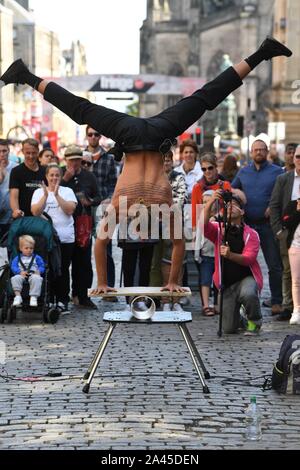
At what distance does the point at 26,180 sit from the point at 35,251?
110 cm

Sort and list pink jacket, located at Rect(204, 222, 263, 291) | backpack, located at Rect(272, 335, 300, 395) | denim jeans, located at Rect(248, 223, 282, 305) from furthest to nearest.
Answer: denim jeans, located at Rect(248, 223, 282, 305) → pink jacket, located at Rect(204, 222, 263, 291) → backpack, located at Rect(272, 335, 300, 395)

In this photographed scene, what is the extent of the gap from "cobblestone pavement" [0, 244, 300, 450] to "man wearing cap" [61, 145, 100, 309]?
65.7 inches

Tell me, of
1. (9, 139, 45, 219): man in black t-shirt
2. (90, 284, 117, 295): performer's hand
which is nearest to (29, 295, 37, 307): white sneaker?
(9, 139, 45, 219): man in black t-shirt

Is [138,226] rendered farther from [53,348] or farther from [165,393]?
[165,393]

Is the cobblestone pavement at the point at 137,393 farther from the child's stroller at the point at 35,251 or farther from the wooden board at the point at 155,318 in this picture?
the wooden board at the point at 155,318

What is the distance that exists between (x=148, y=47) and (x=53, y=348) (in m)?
115

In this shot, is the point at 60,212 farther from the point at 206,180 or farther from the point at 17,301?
the point at 206,180

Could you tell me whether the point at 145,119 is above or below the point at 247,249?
above

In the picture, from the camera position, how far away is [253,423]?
832cm

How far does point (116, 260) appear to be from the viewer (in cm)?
2112

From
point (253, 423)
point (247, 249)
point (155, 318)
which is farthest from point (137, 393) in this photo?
point (247, 249)

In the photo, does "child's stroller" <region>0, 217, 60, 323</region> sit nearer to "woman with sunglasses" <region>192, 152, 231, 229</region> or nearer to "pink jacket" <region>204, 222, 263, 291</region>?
"woman with sunglasses" <region>192, 152, 231, 229</region>

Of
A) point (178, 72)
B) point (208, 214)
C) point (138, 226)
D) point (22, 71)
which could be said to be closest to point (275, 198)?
point (208, 214)

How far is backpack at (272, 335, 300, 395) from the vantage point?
9.73 meters
